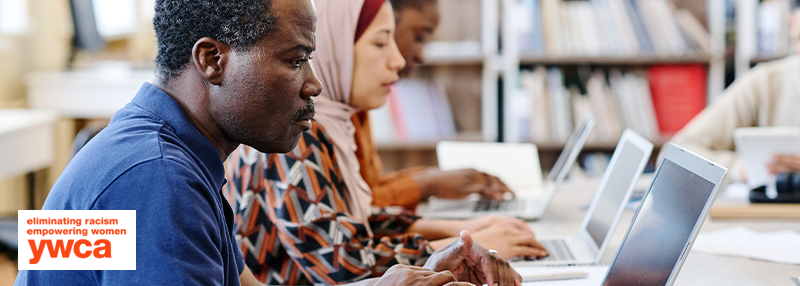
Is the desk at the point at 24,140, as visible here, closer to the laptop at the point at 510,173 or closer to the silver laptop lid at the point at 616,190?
the laptop at the point at 510,173

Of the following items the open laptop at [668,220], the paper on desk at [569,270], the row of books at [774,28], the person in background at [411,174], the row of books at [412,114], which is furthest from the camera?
the row of books at [412,114]

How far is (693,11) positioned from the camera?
2820mm

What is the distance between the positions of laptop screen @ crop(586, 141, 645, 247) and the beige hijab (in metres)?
0.44

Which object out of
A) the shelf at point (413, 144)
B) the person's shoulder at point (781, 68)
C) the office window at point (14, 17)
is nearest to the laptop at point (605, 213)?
the person's shoulder at point (781, 68)

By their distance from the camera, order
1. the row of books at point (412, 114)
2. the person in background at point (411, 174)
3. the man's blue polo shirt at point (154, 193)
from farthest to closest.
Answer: the row of books at point (412, 114)
the person in background at point (411, 174)
the man's blue polo shirt at point (154, 193)

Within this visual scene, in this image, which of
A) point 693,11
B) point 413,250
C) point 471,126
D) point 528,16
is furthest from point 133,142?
point 693,11

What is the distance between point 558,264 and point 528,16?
1.79m

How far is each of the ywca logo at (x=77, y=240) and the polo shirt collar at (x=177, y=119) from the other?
0.12 m

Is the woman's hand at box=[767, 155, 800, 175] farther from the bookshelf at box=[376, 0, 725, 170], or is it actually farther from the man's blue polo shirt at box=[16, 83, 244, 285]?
the man's blue polo shirt at box=[16, 83, 244, 285]

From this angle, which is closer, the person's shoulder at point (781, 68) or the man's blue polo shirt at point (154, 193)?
the man's blue polo shirt at point (154, 193)

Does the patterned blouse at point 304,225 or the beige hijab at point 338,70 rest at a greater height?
the beige hijab at point 338,70

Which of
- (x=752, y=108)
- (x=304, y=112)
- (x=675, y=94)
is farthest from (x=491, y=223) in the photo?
(x=675, y=94)

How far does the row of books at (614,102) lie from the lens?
2.72 m

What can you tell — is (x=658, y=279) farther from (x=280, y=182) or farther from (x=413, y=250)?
(x=280, y=182)
